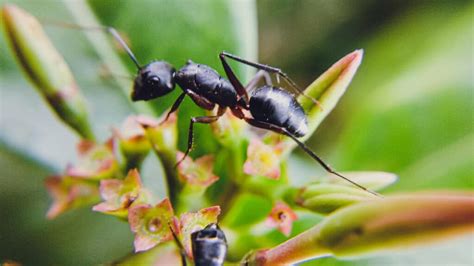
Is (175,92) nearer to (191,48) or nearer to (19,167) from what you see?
(191,48)

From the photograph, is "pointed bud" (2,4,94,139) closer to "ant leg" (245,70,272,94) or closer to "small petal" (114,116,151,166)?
"small petal" (114,116,151,166)

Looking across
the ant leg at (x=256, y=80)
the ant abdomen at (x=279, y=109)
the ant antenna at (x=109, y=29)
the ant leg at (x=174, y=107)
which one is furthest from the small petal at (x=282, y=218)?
the ant antenna at (x=109, y=29)

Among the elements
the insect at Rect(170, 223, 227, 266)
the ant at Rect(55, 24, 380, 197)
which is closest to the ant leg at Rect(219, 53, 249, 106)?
the ant at Rect(55, 24, 380, 197)

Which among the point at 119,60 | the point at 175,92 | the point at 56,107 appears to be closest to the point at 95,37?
the point at 119,60

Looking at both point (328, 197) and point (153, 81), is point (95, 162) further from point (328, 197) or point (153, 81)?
point (328, 197)

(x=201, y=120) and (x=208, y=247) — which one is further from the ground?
(x=201, y=120)

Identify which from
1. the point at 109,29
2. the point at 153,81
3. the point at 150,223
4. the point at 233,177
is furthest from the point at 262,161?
the point at 109,29
